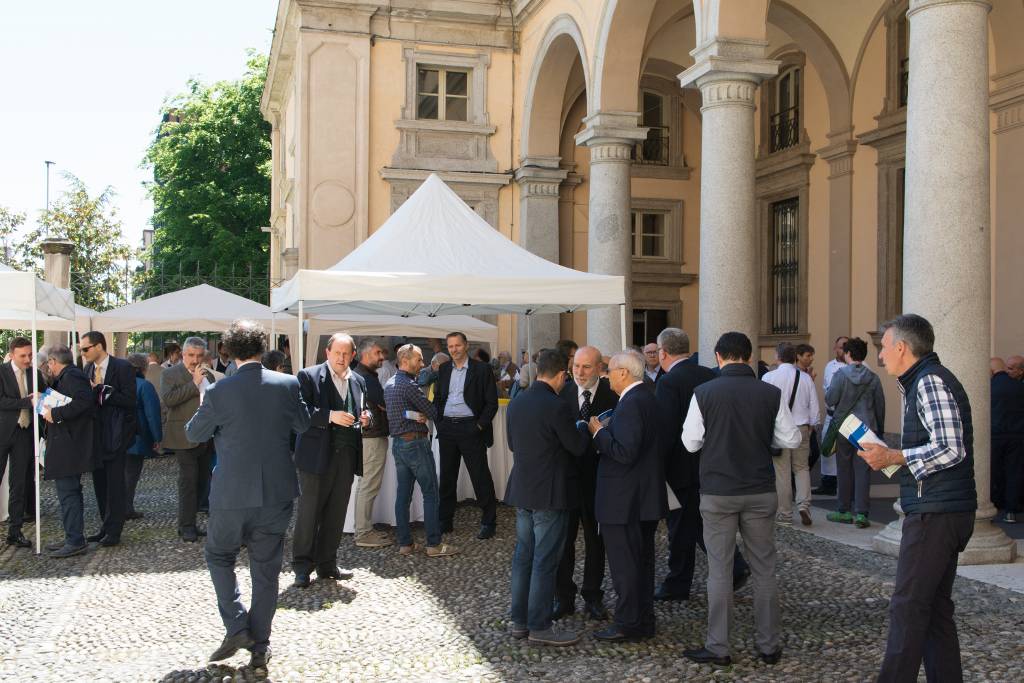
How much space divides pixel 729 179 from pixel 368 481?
201 inches

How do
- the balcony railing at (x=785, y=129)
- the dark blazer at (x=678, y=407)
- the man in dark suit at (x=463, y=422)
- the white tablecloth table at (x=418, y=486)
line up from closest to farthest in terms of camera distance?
1. the dark blazer at (x=678, y=407)
2. the man in dark suit at (x=463, y=422)
3. the white tablecloth table at (x=418, y=486)
4. the balcony railing at (x=785, y=129)

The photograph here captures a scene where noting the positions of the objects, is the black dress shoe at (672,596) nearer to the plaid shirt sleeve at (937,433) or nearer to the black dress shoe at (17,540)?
the plaid shirt sleeve at (937,433)

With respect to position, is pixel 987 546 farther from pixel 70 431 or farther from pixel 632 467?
pixel 70 431

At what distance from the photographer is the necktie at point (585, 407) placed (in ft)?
20.6

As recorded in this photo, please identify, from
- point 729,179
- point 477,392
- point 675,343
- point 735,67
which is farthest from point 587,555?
point 735,67

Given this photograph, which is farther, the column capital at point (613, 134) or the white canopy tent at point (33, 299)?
the column capital at point (613, 134)

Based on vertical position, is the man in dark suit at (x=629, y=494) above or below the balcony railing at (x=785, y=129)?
below

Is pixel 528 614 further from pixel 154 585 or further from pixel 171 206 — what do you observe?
pixel 171 206

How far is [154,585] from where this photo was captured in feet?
23.3

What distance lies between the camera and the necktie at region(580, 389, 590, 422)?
629 cm

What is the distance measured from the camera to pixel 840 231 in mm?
16422

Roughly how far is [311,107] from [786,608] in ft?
45.7

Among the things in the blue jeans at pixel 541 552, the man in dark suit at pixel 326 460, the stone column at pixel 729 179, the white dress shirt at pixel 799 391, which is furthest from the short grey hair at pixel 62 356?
the stone column at pixel 729 179

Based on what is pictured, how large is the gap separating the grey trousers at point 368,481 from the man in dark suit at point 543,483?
9.64 feet
